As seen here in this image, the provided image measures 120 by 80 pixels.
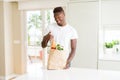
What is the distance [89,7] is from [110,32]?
0.86 m

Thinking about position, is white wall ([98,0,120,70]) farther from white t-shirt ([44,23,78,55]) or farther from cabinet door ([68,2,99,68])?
white t-shirt ([44,23,78,55])

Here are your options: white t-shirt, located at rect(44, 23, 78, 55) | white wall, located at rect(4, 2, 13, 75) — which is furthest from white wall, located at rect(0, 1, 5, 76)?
white t-shirt, located at rect(44, 23, 78, 55)

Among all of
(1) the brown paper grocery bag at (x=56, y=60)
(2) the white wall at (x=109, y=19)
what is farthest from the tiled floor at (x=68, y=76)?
(2) the white wall at (x=109, y=19)

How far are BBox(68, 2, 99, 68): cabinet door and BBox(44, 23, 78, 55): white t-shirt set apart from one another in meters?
1.67

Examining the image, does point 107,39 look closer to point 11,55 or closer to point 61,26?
point 61,26

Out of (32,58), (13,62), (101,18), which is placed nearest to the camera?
(101,18)

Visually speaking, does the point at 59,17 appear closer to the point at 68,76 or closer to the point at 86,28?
the point at 68,76

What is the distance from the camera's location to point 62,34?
7.36ft

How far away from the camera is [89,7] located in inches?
153

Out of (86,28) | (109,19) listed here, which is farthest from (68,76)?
(109,19)

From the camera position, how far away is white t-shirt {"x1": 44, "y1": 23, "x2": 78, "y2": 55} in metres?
2.21

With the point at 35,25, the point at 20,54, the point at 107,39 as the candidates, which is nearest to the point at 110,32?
the point at 107,39

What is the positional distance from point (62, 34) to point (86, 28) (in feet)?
5.80

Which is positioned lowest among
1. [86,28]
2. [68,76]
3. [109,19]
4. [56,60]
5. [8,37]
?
[68,76]
